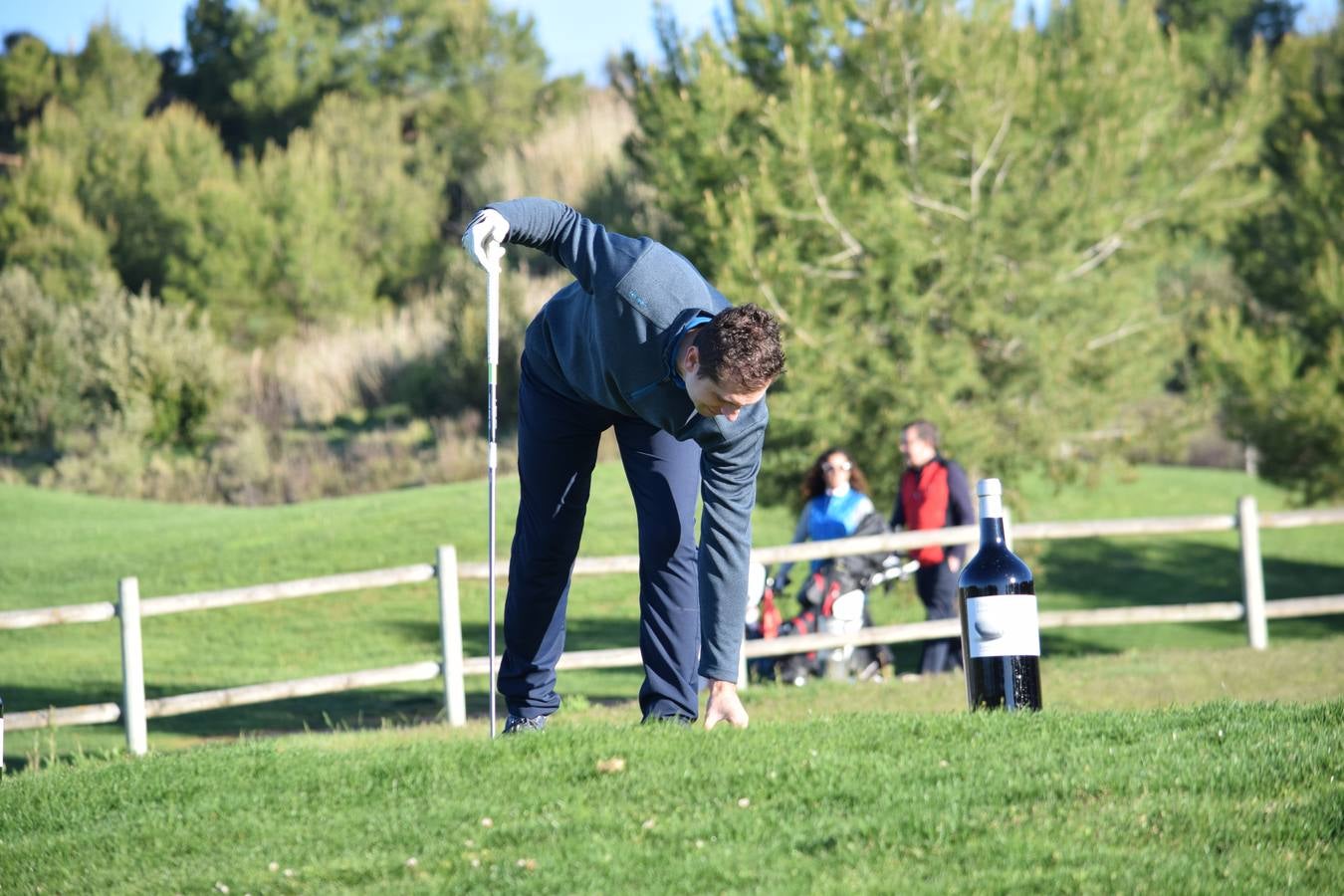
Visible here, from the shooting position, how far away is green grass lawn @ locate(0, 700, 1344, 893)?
332 centimetres

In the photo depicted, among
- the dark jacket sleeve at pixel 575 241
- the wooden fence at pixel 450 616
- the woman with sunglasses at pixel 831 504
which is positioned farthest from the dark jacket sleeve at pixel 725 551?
the woman with sunglasses at pixel 831 504

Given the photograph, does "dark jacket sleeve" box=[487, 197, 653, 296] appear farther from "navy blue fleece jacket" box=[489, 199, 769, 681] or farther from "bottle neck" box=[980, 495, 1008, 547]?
"bottle neck" box=[980, 495, 1008, 547]

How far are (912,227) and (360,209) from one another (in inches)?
1054

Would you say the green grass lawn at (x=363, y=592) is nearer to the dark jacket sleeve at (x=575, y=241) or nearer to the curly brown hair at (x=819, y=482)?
the curly brown hair at (x=819, y=482)

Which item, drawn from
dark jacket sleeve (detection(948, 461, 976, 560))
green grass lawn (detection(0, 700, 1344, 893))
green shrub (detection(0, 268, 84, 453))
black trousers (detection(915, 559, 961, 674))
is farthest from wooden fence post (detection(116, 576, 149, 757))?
green shrub (detection(0, 268, 84, 453))

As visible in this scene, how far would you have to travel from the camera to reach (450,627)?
10.0 m

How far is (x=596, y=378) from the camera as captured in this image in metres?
4.86

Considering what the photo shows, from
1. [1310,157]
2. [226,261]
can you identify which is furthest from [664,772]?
[226,261]

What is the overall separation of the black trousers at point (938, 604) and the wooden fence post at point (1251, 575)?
251 cm

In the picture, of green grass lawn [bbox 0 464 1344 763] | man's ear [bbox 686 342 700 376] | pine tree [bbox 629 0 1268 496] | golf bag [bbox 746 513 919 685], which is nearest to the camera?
man's ear [bbox 686 342 700 376]

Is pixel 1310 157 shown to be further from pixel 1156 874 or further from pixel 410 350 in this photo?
pixel 410 350

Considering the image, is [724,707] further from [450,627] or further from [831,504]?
[831,504]

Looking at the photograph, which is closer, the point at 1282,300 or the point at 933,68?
the point at 933,68

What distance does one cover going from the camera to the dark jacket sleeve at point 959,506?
11.3 metres
